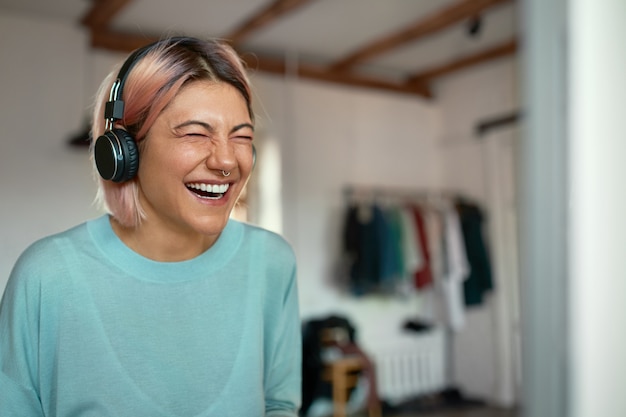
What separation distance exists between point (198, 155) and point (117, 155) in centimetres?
6

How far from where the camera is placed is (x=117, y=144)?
1.49 feet

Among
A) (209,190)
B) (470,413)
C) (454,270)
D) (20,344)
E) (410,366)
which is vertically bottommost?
(470,413)

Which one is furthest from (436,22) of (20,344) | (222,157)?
(20,344)

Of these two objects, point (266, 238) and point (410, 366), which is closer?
point (266, 238)

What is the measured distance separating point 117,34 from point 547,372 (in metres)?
0.44

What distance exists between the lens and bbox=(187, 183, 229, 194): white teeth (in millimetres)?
454

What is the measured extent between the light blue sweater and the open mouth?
86 millimetres

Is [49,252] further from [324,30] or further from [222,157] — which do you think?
[324,30]

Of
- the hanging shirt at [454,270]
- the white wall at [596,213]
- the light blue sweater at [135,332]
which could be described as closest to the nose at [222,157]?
the light blue sweater at [135,332]

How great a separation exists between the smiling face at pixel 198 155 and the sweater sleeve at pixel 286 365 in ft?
0.51

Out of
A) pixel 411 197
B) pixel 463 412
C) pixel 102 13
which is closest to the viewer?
pixel 102 13

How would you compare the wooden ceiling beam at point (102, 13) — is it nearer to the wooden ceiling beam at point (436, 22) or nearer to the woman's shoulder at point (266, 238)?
the woman's shoulder at point (266, 238)

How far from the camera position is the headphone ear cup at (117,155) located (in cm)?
45

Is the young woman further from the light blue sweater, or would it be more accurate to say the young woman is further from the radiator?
the radiator
